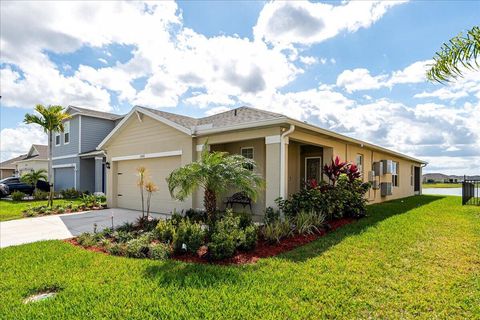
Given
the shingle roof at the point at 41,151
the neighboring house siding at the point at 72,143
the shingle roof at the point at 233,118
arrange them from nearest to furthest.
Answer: the shingle roof at the point at 233,118, the neighboring house siding at the point at 72,143, the shingle roof at the point at 41,151

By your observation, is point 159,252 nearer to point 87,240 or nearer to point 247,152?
point 87,240

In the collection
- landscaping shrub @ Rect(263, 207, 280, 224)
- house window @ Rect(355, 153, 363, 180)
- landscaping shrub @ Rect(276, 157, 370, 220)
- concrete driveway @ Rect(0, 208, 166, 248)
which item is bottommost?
concrete driveway @ Rect(0, 208, 166, 248)

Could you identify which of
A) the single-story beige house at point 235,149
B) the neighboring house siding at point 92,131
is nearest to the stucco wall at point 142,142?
the single-story beige house at point 235,149

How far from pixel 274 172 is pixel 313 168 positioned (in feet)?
17.5

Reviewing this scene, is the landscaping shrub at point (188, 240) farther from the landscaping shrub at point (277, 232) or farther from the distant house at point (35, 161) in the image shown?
the distant house at point (35, 161)

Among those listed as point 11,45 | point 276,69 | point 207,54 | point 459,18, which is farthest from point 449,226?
point 11,45

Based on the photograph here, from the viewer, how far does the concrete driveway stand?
7.69 metres

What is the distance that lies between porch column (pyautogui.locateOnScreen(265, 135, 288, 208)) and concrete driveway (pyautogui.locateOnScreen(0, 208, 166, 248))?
5.05 m

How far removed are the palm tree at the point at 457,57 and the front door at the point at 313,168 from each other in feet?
27.6

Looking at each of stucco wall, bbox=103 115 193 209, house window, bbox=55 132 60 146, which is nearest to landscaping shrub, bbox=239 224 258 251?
stucco wall, bbox=103 115 193 209

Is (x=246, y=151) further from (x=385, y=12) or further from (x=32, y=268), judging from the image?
(x=32, y=268)

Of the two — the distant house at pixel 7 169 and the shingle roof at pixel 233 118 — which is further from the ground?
the shingle roof at pixel 233 118

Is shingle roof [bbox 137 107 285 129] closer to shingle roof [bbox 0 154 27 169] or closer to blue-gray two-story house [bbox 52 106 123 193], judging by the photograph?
blue-gray two-story house [bbox 52 106 123 193]

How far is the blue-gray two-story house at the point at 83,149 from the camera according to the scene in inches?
805
